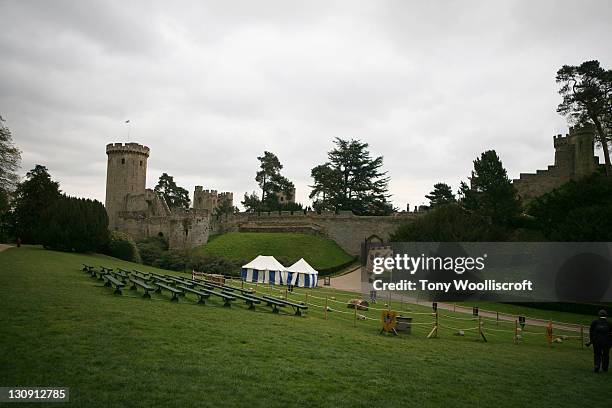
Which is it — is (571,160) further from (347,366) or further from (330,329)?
(347,366)

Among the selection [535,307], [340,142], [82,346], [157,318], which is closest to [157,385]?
[82,346]

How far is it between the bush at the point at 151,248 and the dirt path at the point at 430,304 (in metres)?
17.2

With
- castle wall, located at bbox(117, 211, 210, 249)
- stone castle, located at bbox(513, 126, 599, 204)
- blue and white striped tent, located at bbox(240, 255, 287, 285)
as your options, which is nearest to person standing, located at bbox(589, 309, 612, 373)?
blue and white striped tent, located at bbox(240, 255, 287, 285)

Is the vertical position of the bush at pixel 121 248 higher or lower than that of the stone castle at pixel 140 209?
lower

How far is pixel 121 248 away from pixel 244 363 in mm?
36142

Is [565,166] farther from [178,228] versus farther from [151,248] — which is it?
[151,248]

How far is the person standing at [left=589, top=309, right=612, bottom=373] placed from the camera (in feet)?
34.4

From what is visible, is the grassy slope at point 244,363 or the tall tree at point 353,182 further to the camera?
the tall tree at point 353,182

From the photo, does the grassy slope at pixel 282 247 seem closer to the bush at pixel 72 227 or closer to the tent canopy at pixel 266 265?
the tent canopy at pixel 266 265

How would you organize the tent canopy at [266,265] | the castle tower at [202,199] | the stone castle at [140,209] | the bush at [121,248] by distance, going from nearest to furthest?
1. the tent canopy at [266,265]
2. the bush at [121,248]
3. the stone castle at [140,209]
4. the castle tower at [202,199]

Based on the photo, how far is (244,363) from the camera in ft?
27.3

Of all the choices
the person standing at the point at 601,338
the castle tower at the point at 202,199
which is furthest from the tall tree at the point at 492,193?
the castle tower at the point at 202,199

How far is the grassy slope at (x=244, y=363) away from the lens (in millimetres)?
6805

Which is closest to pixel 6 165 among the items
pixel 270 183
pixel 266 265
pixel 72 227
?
pixel 72 227
